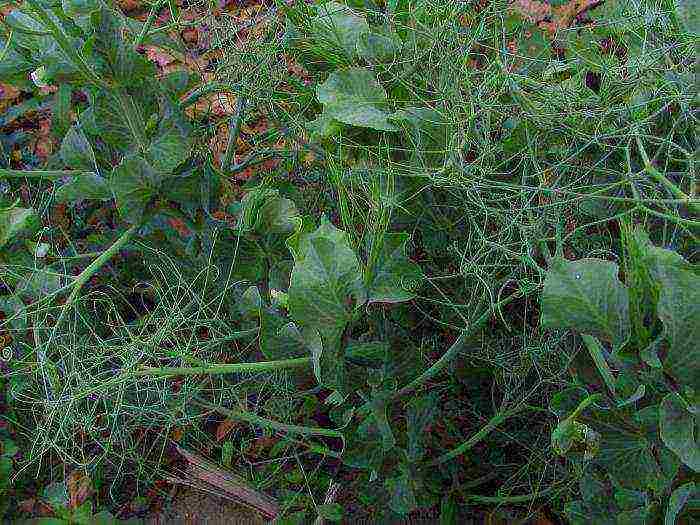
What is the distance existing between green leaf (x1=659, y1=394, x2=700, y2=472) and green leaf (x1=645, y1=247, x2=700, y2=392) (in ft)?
0.14

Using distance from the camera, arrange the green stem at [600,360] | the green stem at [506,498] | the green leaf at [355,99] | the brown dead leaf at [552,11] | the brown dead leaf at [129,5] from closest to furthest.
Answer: the green stem at [600,360], the green leaf at [355,99], the green stem at [506,498], the brown dead leaf at [552,11], the brown dead leaf at [129,5]

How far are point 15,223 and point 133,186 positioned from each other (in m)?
0.22

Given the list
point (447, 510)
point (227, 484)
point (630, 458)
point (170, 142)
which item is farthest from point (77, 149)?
point (630, 458)

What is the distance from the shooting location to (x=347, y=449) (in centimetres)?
121

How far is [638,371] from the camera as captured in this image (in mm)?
919

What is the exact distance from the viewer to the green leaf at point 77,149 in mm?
1364

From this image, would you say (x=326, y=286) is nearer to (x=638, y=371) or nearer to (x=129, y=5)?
(x=638, y=371)

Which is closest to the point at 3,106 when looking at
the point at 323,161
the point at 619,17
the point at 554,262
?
the point at 323,161

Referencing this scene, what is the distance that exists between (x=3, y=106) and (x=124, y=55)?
148 cm

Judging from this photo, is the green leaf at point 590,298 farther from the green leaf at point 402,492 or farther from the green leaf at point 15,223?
the green leaf at point 15,223

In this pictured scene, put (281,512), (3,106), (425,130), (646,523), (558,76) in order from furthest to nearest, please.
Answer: (3,106) < (281,512) < (558,76) < (425,130) < (646,523)

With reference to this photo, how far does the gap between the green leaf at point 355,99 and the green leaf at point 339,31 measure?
3.7 inches

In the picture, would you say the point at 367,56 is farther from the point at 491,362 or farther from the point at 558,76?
the point at 491,362

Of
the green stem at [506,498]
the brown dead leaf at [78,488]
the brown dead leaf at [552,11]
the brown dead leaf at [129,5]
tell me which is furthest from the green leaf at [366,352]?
the brown dead leaf at [129,5]
